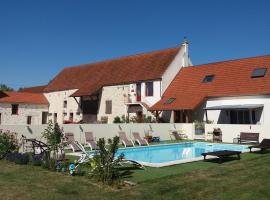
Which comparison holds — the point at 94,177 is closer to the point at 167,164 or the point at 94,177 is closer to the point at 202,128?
the point at 167,164

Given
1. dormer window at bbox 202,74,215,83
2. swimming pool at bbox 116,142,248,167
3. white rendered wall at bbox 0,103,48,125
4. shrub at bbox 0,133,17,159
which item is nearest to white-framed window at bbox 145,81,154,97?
dormer window at bbox 202,74,215,83

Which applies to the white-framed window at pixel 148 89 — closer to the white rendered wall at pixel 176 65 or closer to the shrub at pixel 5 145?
the white rendered wall at pixel 176 65

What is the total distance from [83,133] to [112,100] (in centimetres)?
1738

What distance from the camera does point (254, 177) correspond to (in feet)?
36.4

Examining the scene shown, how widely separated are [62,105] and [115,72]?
410 inches

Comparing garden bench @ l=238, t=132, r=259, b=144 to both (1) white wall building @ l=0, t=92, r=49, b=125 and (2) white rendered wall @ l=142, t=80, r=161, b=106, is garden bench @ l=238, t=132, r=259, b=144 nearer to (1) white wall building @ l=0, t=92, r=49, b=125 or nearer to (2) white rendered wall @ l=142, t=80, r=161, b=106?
(2) white rendered wall @ l=142, t=80, r=161, b=106

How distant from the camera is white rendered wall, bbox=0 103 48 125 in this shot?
4275 centimetres

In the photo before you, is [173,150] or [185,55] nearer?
[173,150]

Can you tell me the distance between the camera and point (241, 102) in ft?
95.8

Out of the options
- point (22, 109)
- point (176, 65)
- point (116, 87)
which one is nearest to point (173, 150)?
point (176, 65)

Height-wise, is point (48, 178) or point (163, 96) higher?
point (163, 96)

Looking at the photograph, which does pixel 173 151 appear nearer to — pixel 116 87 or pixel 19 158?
pixel 19 158

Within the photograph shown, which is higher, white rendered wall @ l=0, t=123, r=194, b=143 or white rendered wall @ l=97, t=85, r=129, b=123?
white rendered wall @ l=97, t=85, r=129, b=123

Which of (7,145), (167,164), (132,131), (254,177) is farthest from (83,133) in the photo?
(254,177)
